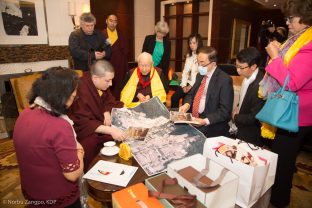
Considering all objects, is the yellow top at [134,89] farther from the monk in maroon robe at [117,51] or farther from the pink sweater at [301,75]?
the pink sweater at [301,75]

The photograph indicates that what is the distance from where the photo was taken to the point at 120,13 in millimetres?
5301

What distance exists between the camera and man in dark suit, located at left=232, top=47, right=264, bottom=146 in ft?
6.70

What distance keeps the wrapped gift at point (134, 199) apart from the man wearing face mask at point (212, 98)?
109cm

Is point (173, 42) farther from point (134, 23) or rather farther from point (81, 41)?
point (81, 41)

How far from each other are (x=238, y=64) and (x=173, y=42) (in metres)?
4.52

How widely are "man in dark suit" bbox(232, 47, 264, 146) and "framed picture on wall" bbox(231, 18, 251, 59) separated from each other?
15.4 feet

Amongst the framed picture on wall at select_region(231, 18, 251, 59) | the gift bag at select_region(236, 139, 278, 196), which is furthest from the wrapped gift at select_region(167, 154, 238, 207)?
the framed picture on wall at select_region(231, 18, 251, 59)

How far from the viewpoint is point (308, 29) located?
1.46 metres

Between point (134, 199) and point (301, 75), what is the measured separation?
3.91 ft

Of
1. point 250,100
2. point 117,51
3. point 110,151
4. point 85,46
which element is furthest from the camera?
point 117,51

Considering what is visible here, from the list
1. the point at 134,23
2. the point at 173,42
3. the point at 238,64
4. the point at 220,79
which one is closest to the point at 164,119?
the point at 220,79

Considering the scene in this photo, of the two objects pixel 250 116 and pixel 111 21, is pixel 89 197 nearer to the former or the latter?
pixel 250 116

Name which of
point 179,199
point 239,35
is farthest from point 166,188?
point 239,35

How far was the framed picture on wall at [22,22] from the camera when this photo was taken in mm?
3219
